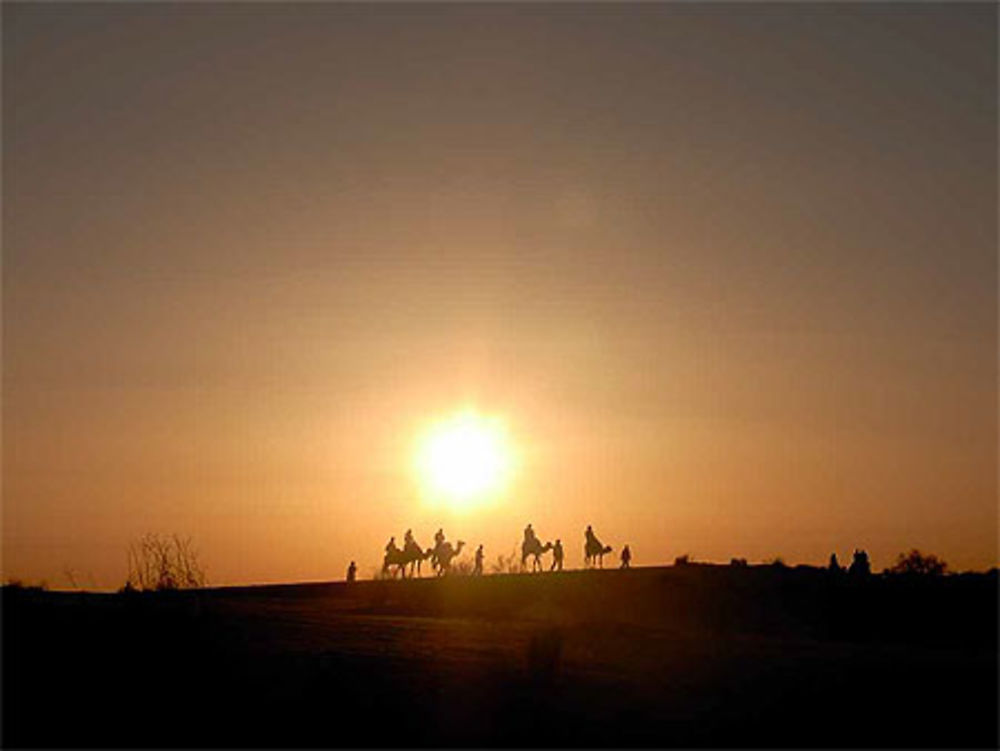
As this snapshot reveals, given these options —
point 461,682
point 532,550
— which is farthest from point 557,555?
point 461,682

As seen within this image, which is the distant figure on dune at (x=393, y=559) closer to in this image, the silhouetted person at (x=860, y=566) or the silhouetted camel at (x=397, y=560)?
the silhouetted camel at (x=397, y=560)

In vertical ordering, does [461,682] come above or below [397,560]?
below

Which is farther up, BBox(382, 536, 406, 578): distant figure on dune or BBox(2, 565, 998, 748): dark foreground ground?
BBox(382, 536, 406, 578): distant figure on dune

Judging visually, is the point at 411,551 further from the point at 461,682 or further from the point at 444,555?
the point at 461,682

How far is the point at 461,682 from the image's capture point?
24.0 m

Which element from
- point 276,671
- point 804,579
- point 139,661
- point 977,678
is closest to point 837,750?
point 977,678

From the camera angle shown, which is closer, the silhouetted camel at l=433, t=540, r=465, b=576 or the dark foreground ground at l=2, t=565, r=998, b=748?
the dark foreground ground at l=2, t=565, r=998, b=748

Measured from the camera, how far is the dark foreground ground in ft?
69.1

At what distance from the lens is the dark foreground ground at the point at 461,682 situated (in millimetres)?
21047

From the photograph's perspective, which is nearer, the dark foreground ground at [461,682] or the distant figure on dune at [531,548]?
the dark foreground ground at [461,682]

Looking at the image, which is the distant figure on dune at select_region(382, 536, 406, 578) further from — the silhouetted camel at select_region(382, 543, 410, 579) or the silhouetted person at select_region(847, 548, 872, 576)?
the silhouetted person at select_region(847, 548, 872, 576)

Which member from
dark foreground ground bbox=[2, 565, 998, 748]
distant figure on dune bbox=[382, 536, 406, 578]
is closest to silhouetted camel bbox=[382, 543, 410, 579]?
distant figure on dune bbox=[382, 536, 406, 578]

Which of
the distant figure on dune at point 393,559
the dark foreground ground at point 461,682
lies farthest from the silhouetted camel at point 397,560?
the dark foreground ground at point 461,682

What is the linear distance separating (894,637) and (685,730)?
53.5 ft
